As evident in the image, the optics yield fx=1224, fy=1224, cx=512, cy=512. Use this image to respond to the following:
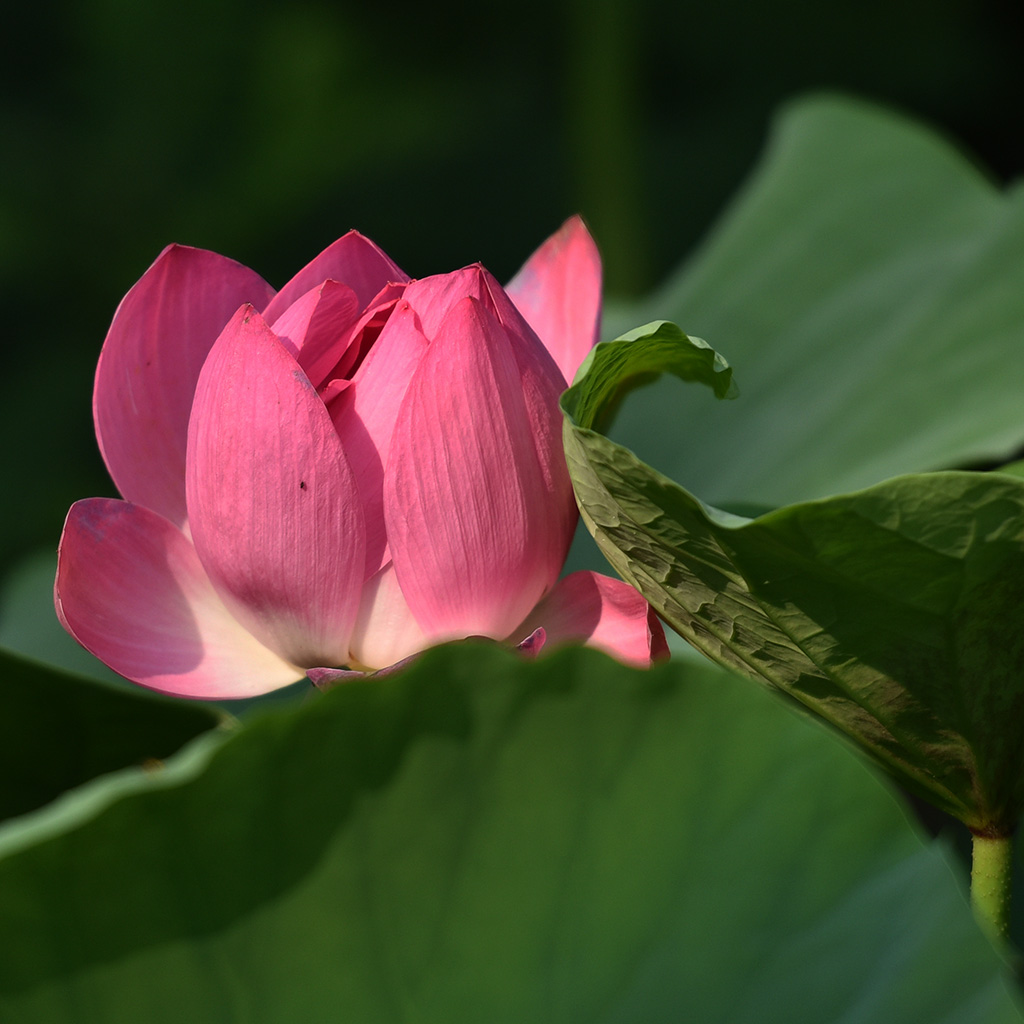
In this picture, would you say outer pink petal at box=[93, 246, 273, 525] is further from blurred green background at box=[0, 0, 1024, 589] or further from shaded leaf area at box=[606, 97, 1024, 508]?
blurred green background at box=[0, 0, 1024, 589]

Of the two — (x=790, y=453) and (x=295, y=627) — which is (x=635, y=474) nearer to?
(x=295, y=627)

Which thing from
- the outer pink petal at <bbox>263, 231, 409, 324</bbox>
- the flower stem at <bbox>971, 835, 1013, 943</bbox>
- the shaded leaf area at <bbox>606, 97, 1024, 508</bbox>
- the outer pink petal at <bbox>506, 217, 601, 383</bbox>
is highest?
the outer pink petal at <bbox>263, 231, 409, 324</bbox>

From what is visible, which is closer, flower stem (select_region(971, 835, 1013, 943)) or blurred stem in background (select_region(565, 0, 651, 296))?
flower stem (select_region(971, 835, 1013, 943))

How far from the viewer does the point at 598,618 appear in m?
0.28

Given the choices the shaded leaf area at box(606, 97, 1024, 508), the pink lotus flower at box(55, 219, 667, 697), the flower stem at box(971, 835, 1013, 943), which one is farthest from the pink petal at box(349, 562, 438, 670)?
the shaded leaf area at box(606, 97, 1024, 508)

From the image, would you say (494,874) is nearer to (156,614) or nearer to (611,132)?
(156,614)

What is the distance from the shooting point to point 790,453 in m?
0.60

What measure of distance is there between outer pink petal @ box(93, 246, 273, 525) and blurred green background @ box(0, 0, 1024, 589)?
1.44 meters

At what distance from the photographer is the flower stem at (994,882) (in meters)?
0.27

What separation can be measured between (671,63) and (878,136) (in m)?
2.20

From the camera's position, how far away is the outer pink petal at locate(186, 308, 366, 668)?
245 mm

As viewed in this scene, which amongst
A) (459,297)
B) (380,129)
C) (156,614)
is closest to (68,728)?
(156,614)

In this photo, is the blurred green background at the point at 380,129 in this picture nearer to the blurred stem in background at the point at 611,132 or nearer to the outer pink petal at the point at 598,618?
the blurred stem in background at the point at 611,132

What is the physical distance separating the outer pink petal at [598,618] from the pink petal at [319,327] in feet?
0.24
